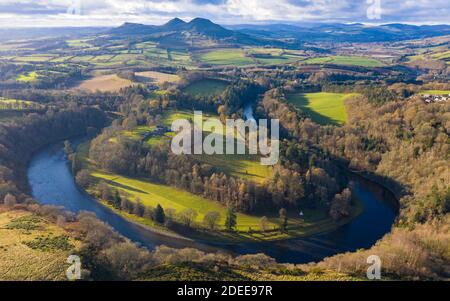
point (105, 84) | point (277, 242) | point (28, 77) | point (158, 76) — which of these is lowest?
point (277, 242)

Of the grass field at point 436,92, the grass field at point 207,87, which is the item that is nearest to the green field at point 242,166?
the grass field at point 207,87

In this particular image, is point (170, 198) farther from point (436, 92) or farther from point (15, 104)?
point (436, 92)

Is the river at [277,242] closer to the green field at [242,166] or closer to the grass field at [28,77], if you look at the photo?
the green field at [242,166]

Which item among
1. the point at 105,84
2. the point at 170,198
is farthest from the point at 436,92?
the point at 105,84

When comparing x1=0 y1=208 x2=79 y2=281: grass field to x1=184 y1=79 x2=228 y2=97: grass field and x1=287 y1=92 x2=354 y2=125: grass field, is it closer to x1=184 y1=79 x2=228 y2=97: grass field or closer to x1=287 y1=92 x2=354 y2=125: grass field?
x1=287 y1=92 x2=354 y2=125: grass field

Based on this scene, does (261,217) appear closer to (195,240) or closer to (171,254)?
(195,240)

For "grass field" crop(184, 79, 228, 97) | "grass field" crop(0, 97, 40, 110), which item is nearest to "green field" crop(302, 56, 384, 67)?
"grass field" crop(184, 79, 228, 97)
